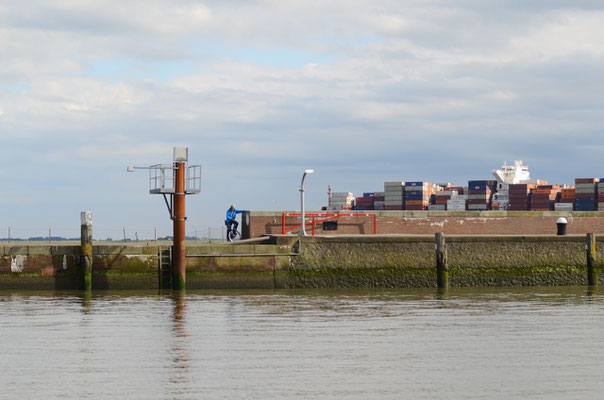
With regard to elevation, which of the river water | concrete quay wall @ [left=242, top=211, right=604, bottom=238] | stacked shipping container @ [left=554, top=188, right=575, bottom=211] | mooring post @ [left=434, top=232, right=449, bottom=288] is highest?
stacked shipping container @ [left=554, top=188, right=575, bottom=211]

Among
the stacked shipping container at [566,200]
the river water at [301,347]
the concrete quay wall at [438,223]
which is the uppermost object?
the stacked shipping container at [566,200]

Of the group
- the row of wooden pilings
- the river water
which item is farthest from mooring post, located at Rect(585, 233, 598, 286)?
the river water

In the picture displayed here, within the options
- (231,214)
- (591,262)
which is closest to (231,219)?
(231,214)

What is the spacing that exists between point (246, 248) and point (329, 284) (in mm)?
3055

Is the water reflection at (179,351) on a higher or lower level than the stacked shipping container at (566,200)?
lower

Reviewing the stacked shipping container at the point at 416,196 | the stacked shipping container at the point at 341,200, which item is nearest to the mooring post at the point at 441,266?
the stacked shipping container at the point at 416,196

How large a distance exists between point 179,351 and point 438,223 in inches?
769

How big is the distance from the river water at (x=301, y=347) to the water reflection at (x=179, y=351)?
35mm

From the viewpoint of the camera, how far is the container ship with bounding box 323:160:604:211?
392 feet

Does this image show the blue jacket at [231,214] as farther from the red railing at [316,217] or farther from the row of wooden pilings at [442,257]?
the row of wooden pilings at [442,257]

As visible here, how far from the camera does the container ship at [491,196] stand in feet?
392

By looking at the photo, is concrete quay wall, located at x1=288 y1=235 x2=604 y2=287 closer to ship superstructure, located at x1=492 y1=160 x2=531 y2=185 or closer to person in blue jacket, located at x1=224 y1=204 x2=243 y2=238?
person in blue jacket, located at x1=224 y1=204 x2=243 y2=238

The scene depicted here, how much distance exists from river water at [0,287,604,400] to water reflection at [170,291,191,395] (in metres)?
0.03

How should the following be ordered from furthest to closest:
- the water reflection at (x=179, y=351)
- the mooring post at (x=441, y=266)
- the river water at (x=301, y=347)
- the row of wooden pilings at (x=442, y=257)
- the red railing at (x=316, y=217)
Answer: the red railing at (x=316, y=217) < the mooring post at (x=441, y=266) < the row of wooden pilings at (x=442, y=257) < the water reflection at (x=179, y=351) < the river water at (x=301, y=347)
